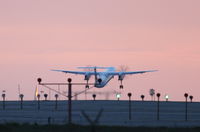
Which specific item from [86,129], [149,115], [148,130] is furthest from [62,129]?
[149,115]

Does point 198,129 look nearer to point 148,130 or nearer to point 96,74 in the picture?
point 148,130

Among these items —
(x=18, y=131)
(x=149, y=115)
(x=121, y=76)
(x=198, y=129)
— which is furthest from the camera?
(x=121, y=76)

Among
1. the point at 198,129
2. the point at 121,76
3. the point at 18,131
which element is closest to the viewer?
the point at 18,131

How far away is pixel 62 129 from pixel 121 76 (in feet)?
312

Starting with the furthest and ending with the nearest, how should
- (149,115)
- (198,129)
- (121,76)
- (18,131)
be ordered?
(121,76) < (149,115) < (198,129) < (18,131)

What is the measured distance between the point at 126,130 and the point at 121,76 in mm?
93694

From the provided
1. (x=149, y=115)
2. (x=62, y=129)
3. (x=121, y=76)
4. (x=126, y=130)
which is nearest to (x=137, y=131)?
(x=126, y=130)

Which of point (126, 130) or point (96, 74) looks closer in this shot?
point (126, 130)

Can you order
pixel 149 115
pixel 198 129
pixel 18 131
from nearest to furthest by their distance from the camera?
pixel 18 131, pixel 198 129, pixel 149 115

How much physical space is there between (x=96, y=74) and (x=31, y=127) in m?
92.2

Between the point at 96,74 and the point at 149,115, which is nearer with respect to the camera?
the point at 149,115

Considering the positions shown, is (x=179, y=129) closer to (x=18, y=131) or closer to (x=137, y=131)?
(x=137, y=131)

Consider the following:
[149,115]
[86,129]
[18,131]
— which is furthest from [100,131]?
[149,115]

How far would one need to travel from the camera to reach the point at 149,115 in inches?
3450
